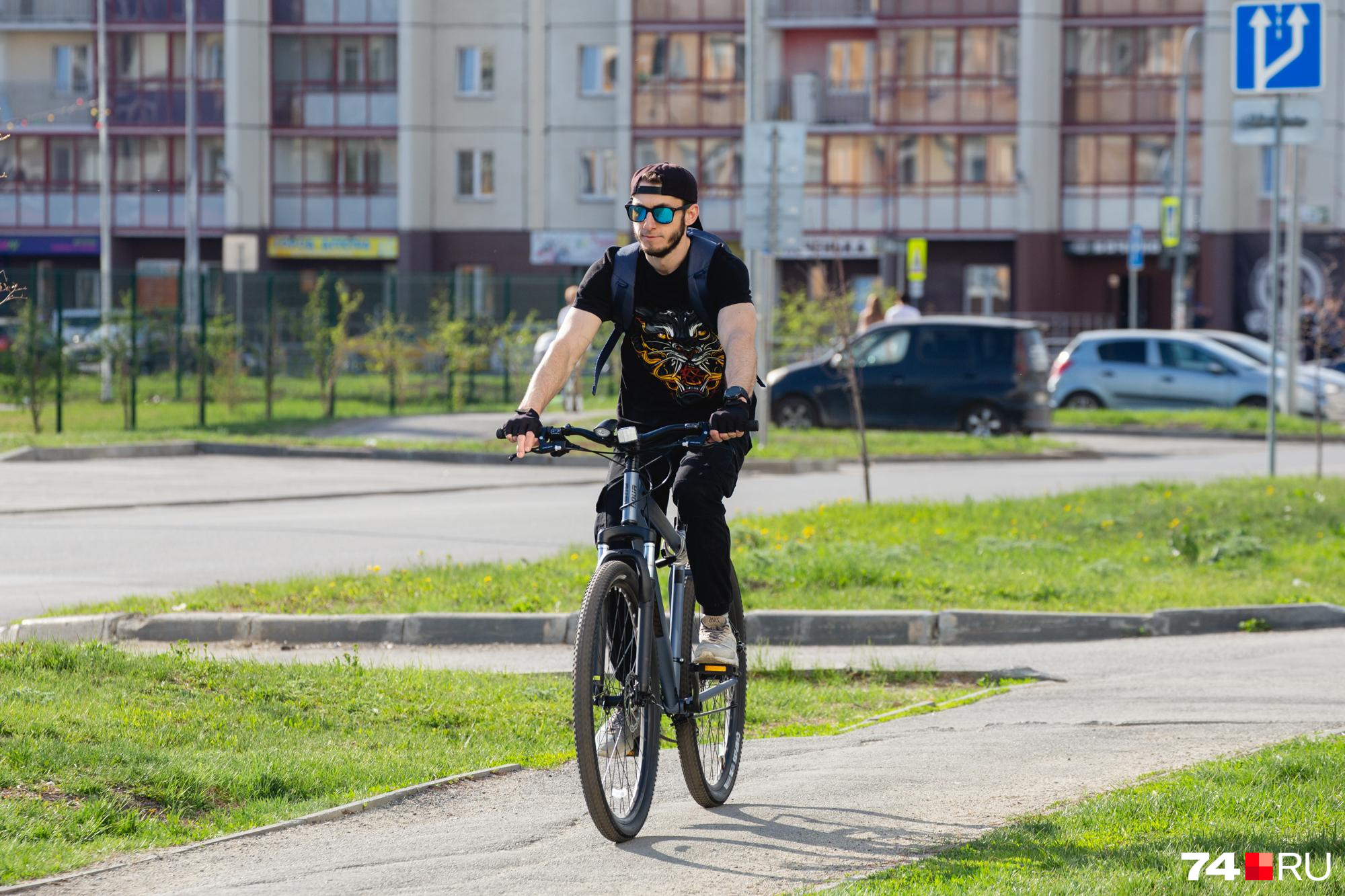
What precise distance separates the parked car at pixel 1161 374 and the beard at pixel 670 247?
83.6 feet

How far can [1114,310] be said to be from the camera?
178 ft

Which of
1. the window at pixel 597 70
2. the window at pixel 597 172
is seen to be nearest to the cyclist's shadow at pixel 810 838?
the window at pixel 597 172

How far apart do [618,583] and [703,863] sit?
798 mm

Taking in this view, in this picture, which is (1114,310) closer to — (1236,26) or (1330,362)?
(1330,362)

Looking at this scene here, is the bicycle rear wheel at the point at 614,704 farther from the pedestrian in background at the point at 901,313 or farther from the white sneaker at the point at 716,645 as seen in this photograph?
the pedestrian in background at the point at 901,313

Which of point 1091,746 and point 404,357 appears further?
point 404,357

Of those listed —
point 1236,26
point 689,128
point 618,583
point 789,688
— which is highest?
point 689,128

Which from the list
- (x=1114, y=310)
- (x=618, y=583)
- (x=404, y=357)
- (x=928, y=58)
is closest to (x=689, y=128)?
(x=928, y=58)

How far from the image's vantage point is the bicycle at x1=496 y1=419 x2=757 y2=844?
520cm

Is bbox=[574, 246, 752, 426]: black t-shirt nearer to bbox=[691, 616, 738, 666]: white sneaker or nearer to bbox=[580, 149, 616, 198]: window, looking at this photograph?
bbox=[691, 616, 738, 666]: white sneaker

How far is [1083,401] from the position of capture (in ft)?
102

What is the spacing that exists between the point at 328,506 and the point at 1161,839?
40.2 feet

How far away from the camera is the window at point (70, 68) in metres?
57.5

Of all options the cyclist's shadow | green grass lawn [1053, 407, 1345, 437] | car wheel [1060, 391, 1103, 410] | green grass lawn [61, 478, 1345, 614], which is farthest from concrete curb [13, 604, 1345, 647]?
car wheel [1060, 391, 1103, 410]
